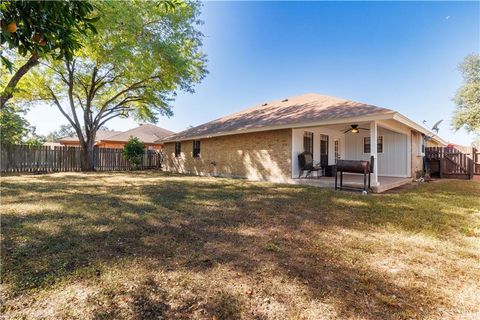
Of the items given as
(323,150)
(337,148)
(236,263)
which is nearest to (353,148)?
(337,148)

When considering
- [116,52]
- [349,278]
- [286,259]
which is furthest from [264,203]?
[116,52]

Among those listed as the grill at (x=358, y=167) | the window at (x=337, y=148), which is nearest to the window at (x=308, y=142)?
the window at (x=337, y=148)

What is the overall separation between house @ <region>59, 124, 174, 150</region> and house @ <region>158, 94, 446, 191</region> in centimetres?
1329

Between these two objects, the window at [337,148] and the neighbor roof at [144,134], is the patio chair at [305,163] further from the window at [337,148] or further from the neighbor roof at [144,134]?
the neighbor roof at [144,134]

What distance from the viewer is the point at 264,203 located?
5.86 meters

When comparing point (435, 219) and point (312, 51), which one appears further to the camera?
point (312, 51)

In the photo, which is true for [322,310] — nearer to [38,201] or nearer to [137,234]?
[137,234]

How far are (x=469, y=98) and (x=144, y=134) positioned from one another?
3552 cm

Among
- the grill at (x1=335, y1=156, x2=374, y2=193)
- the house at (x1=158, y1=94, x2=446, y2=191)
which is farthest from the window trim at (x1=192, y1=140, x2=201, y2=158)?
the grill at (x1=335, y1=156, x2=374, y2=193)

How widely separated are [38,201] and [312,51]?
1425cm

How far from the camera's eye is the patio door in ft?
38.2

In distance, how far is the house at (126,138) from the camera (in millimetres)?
26641

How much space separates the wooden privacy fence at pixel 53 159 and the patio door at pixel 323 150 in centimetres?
1388

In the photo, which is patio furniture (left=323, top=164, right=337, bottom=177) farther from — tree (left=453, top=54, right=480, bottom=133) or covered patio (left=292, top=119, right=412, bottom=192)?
tree (left=453, top=54, right=480, bottom=133)
